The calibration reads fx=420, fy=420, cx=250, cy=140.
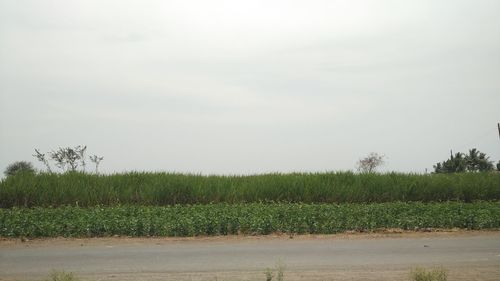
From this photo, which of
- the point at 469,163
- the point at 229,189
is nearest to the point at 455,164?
the point at 469,163

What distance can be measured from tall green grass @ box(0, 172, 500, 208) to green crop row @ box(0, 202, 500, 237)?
16.4ft

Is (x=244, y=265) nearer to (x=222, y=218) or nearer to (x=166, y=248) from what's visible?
(x=166, y=248)

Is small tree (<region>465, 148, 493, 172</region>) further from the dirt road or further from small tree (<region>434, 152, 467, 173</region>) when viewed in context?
the dirt road

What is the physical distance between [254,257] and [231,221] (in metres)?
4.46

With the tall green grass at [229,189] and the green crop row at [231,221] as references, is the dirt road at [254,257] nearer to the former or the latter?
the green crop row at [231,221]

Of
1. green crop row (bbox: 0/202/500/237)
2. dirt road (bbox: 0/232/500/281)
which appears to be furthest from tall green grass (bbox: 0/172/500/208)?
dirt road (bbox: 0/232/500/281)

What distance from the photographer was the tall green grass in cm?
2206

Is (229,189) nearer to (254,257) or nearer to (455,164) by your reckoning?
(254,257)

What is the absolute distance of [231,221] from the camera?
14.8 metres

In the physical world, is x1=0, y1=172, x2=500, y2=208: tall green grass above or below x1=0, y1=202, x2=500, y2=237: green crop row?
above

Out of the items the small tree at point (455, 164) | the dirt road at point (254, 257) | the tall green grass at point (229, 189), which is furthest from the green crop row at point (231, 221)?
the small tree at point (455, 164)

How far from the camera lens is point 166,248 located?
11.8 m

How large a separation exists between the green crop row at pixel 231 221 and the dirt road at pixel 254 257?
0.83 meters

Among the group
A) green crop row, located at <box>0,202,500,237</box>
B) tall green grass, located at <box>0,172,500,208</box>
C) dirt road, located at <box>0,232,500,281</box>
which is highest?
tall green grass, located at <box>0,172,500,208</box>
